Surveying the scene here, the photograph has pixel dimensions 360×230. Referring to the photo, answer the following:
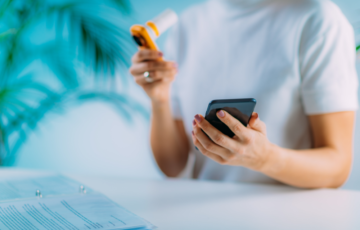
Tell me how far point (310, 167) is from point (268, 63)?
0.62ft

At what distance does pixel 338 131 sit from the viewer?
477 mm

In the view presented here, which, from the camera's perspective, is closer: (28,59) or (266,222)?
(266,222)

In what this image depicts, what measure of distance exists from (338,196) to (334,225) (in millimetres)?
129

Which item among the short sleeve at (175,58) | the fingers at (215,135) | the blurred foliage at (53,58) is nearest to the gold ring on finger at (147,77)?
the short sleeve at (175,58)

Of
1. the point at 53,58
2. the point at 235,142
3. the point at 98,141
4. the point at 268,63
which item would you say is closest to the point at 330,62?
the point at 268,63

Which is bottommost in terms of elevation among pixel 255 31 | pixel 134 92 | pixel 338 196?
pixel 338 196

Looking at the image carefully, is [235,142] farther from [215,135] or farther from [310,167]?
[310,167]

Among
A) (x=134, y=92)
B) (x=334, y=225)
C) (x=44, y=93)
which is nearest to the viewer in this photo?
(x=334, y=225)

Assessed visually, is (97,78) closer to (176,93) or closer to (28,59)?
(28,59)

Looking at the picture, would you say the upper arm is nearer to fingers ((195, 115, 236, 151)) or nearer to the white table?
the white table

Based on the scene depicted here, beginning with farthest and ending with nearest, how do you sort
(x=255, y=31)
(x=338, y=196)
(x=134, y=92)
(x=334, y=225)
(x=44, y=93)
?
(x=44, y=93)
(x=134, y=92)
(x=255, y=31)
(x=338, y=196)
(x=334, y=225)

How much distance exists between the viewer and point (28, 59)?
42.0 inches

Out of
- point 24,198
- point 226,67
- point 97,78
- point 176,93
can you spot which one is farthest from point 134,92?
point 24,198

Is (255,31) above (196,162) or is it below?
above
